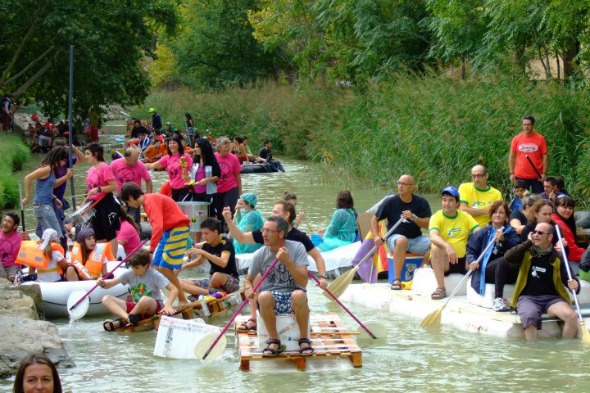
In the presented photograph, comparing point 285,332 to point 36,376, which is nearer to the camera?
point 36,376

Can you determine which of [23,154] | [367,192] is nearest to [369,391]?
[367,192]

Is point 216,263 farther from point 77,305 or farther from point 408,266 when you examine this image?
point 408,266

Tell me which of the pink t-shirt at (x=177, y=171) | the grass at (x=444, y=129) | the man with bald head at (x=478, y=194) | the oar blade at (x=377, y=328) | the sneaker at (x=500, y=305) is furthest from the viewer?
the grass at (x=444, y=129)

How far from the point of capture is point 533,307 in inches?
398

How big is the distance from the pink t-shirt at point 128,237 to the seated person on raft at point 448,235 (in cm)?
362

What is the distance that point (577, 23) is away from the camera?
19.5m

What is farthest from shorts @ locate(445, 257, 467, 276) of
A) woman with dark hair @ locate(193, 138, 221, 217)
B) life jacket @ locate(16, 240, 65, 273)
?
woman with dark hair @ locate(193, 138, 221, 217)

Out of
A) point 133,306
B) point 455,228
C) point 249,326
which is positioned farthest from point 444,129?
point 249,326

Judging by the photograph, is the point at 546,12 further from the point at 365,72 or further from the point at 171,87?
the point at 171,87

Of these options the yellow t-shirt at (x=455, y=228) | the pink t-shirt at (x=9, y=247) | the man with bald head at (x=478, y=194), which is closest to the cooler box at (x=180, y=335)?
the yellow t-shirt at (x=455, y=228)

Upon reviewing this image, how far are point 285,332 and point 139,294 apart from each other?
2451mm

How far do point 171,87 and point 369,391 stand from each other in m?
73.5

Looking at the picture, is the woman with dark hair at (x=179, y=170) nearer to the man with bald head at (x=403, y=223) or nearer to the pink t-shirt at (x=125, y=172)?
the pink t-shirt at (x=125, y=172)

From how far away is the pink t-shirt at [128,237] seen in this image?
13352 mm
